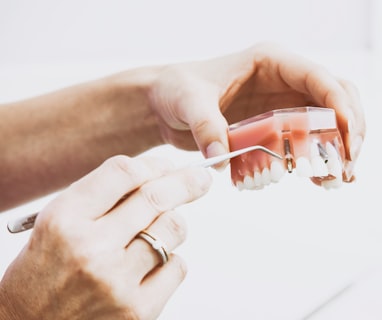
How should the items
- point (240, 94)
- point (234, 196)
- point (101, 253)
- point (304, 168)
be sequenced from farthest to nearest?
point (234, 196) → point (240, 94) → point (304, 168) → point (101, 253)

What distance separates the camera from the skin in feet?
1.71

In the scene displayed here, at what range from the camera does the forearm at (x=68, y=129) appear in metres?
1.03

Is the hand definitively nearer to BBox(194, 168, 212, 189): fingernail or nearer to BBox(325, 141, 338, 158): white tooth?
BBox(325, 141, 338, 158): white tooth

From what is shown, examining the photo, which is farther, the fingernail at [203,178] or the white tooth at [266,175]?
the white tooth at [266,175]

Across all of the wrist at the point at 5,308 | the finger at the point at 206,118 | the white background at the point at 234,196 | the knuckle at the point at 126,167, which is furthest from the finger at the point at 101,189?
the white background at the point at 234,196

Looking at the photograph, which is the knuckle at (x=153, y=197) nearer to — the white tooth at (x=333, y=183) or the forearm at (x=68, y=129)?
the white tooth at (x=333, y=183)

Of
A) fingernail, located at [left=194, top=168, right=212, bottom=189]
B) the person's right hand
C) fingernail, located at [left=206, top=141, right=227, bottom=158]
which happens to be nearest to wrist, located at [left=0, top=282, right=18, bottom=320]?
the person's right hand

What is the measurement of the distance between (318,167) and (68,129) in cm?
51

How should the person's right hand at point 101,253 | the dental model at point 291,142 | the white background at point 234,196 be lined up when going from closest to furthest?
the person's right hand at point 101,253 → the dental model at point 291,142 → the white background at point 234,196

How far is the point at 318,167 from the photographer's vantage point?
2.45 ft

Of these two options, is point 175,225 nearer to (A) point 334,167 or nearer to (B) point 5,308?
(B) point 5,308

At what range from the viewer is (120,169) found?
21.5 inches

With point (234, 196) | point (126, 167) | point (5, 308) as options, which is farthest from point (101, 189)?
point (234, 196)

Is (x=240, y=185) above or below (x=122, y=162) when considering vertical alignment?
below
